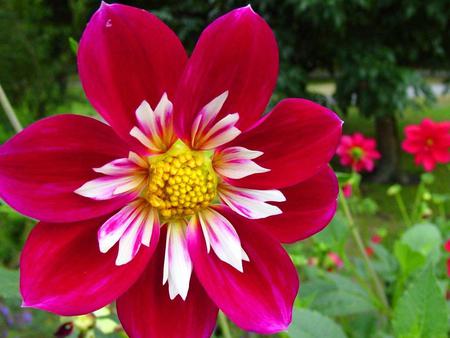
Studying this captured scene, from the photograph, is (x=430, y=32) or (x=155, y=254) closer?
(x=155, y=254)

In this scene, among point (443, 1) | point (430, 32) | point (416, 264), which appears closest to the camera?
point (416, 264)

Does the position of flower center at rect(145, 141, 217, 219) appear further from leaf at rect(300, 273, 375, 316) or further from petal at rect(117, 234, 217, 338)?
leaf at rect(300, 273, 375, 316)

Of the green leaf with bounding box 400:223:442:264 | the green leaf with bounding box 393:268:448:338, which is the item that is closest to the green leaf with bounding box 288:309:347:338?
the green leaf with bounding box 393:268:448:338

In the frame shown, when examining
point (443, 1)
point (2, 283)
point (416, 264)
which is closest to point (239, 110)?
point (2, 283)

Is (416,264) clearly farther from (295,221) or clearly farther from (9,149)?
(9,149)

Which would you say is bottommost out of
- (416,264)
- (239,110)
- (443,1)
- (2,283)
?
(443,1)

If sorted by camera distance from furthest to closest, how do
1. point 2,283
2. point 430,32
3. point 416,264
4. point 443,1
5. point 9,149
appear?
1. point 430,32
2. point 443,1
3. point 416,264
4. point 2,283
5. point 9,149

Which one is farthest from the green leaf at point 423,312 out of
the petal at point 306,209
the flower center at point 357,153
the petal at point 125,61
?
the flower center at point 357,153
